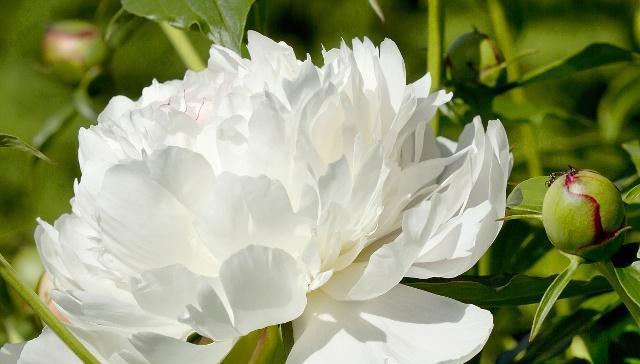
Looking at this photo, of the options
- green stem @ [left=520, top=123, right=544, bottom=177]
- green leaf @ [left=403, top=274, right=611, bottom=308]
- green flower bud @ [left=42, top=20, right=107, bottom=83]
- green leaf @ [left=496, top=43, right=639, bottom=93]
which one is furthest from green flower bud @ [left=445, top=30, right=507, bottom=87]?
green flower bud @ [left=42, top=20, right=107, bottom=83]

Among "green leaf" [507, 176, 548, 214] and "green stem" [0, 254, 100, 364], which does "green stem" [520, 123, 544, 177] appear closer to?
"green leaf" [507, 176, 548, 214]

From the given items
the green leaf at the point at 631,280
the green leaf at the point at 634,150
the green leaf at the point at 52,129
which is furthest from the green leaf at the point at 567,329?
the green leaf at the point at 52,129

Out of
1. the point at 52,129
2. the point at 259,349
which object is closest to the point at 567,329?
the point at 259,349

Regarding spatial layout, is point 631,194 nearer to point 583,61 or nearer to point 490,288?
point 490,288

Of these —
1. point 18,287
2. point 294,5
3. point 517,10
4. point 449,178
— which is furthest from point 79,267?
point 294,5

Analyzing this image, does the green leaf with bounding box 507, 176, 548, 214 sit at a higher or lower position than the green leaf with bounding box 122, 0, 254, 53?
lower

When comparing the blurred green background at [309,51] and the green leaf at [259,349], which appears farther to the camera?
the blurred green background at [309,51]

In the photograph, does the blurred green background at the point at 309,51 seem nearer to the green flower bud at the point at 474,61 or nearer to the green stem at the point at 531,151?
the green stem at the point at 531,151
